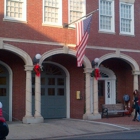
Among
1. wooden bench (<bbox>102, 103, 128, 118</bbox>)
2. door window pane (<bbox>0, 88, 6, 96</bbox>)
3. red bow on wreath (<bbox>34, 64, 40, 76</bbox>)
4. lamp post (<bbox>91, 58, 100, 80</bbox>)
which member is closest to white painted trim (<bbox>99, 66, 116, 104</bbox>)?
wooden bench (<bbox>102, 103, 128, 118</bbox>)

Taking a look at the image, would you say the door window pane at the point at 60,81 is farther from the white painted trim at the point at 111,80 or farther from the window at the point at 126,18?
the window at the point at 126,18

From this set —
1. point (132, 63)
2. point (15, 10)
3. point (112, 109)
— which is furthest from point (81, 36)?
point (112, 109)

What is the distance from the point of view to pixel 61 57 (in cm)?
2175

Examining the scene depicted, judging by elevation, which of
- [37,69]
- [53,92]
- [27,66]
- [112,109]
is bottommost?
[112,109]

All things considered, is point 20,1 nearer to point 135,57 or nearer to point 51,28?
point 51,28

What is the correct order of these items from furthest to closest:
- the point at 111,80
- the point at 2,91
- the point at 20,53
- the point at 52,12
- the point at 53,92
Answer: the point at 111,80
the point at 53,92
the point at 52,12
the point at 2,91
the point at 20,53

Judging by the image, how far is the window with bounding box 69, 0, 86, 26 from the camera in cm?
2094

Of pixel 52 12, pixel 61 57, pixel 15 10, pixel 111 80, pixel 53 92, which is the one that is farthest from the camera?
pixel 111 80

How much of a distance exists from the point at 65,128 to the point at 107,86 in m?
7.29

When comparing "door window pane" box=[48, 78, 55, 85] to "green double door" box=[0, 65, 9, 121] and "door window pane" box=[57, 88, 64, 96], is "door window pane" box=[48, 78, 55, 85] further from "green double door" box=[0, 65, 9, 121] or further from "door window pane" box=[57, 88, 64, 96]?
"green double door" box=[0, 65, 9, 121]

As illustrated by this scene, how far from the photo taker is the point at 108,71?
79.3 ft

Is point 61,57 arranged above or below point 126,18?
below

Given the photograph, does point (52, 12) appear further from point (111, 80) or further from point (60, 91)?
point (111, 80)

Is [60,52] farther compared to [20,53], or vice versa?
[60,52]
